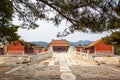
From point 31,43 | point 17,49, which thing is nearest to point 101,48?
point 17,49

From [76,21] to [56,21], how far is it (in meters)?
0.77

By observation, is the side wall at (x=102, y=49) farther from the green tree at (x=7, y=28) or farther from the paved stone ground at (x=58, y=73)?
the green tree at (x=7, y=28)

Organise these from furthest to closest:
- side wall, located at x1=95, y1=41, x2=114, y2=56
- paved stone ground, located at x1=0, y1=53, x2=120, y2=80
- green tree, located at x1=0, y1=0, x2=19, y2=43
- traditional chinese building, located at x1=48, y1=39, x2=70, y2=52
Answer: traditional chinese building, located at x1=48, y1=39, x2=70, y2=52
side wall, located at x1=95, y1=41, x2=114, y2=56
paved stone ground, located at x1=0, y1=53, x2=120, y2=80
green tree, located at x1=0, y1=0, x2=19, y2=43

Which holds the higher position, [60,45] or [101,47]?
[60,45]

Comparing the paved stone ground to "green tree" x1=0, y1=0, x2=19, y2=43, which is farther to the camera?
the paved stone ground

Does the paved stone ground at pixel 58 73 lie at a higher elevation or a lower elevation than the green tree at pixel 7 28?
lower

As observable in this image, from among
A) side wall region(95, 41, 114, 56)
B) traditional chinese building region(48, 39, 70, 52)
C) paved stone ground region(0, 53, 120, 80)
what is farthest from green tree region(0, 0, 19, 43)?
traditional chinese building region(48, 39, 70, 52)

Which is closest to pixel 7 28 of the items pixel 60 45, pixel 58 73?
pixel 58 73

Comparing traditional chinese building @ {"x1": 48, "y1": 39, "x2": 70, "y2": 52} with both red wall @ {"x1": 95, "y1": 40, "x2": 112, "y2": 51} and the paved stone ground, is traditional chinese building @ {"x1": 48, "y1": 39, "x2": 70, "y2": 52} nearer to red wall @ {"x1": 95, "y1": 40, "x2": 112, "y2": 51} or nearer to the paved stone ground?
red wall @ {"x1": 95, "y1": 40, "x2": 112, "y2": 51}

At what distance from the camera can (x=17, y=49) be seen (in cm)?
5175

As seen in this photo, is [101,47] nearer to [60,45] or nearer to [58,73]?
[60,45]

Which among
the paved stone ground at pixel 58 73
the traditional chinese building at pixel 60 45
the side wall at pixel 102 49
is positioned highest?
the traditional chinese building at pixel 60 45

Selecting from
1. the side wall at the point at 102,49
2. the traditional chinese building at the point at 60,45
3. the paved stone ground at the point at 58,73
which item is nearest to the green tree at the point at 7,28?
the paved stone ground at the point at 58,73

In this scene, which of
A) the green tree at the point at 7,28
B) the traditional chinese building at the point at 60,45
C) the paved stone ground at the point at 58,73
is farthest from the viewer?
the traditional chinese building at the point at 60,45
